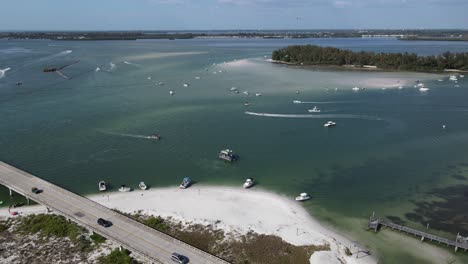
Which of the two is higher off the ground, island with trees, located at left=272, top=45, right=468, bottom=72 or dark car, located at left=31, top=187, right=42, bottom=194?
island with trees, located at left=272, top=45, right=468, bottom=72

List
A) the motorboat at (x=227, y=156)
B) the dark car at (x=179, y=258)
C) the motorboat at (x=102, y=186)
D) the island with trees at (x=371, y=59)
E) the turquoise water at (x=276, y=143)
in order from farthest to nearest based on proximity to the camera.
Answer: the island with trees at (x=371, y=59), the motorboat at (x=227, y=156), the motorboat at (x=102, y=186), the turquoise water at (x=276, y=143), the dark car at (x=179, y=258)

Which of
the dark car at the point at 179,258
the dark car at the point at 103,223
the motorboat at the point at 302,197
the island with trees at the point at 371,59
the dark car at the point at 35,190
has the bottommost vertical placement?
the motorboat at the point at 302,197

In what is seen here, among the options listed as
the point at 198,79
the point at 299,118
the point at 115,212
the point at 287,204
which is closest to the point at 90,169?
the point at 115,212

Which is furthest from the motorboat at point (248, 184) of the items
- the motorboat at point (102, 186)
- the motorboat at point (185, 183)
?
the motorboat at point (102, 186)

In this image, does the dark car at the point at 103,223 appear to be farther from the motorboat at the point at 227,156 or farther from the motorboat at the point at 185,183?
the motorboat at the point at 227,156

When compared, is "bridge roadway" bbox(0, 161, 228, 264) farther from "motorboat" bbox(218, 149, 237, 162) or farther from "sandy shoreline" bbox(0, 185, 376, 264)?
"motorboat" bbox(218, 149, 237, 162)

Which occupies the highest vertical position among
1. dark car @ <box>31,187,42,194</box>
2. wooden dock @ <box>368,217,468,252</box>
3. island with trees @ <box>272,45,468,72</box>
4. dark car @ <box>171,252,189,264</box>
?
island with trees @ <box>272,45,468,72</box>

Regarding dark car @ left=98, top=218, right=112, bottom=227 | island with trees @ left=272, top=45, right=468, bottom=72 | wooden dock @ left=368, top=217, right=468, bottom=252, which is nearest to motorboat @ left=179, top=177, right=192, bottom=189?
dark car @ left=98, top=218, right=112, bottom=227

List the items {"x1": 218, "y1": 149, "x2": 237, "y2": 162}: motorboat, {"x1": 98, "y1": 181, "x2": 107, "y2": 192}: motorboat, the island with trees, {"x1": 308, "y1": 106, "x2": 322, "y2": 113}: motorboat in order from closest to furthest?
{"x1": 98, "y1": 181, "x2": 107, "y2": 192}: motorboat
{"x1": 218, "y1": 149, "x2": 237, "y2": 162}: motorboat
{"x1": 308, "y1": 106, "x2": 322, "y2": 113}: motorboat
the island with trees

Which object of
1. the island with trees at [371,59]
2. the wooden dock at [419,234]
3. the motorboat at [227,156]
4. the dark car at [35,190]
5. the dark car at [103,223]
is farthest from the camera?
the island with trees at [371,59]
